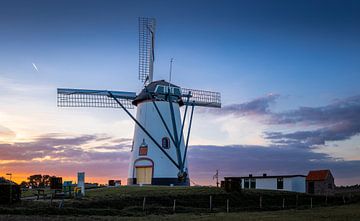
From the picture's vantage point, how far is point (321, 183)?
68.2 metres

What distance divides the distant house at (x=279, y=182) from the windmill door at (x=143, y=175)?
1540cm

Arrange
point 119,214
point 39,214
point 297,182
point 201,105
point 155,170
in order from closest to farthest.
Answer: point 39,214 → point 119,214 → point 155,170 → point 201,105 → point 297,182

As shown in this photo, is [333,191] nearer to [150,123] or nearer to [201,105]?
[201,105]

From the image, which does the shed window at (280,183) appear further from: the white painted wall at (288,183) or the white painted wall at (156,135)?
the white painted wall at (156,135)

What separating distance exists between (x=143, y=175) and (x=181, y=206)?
46.7 ft

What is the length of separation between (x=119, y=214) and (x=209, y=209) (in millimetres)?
8981

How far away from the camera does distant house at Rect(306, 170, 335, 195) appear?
68.0 m

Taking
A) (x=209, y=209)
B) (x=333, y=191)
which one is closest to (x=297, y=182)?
(x=333, y=191)

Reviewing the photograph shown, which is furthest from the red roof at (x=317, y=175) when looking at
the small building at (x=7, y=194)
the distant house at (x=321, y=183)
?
the small building at (x=7, y=194)

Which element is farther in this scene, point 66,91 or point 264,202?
point 66,91

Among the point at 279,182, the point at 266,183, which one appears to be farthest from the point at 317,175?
the point at 266,183

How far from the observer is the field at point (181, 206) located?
3162 centimetres

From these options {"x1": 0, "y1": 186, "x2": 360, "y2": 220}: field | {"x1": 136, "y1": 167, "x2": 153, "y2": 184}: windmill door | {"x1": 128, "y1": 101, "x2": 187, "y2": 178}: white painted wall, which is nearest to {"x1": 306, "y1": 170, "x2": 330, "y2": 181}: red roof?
{"x1": 0, "y1": 186, "x2": 360, "y2": 220}: field

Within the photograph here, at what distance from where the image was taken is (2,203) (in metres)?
34.3
